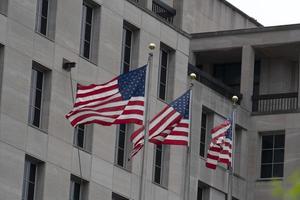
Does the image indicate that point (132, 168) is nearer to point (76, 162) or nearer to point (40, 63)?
point (76, 162)

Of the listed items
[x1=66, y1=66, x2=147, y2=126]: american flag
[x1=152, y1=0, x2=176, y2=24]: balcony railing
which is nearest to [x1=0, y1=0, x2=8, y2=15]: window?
[x1=66, y1=66, x2=147, y2=126]: american flag

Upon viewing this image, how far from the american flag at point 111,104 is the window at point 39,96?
7.21 meters

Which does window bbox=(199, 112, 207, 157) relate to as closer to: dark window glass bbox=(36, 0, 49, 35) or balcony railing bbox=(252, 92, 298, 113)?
balcony railing bbox=(252, 92, 298, 113)

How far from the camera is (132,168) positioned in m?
41.2

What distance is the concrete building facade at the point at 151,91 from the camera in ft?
116

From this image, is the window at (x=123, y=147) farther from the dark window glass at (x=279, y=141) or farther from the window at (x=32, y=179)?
the dark window glass at (x=279, y=141)

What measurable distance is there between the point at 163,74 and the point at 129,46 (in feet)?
9.11

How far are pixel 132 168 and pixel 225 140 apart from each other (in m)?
6.89

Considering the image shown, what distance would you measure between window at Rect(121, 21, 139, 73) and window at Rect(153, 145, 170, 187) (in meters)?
3.67

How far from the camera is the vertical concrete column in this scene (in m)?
53.3

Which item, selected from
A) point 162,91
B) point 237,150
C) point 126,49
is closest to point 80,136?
point 126,49

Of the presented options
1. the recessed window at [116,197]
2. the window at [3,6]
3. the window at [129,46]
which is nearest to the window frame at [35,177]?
the recessed window at [116,197]

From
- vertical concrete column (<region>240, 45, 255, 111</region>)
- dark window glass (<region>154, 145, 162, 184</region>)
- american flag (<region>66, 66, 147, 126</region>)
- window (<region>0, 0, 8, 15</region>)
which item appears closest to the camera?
american flag (<region>66, 66, 147, 126</region>)

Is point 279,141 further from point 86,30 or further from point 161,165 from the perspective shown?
point 86,30
